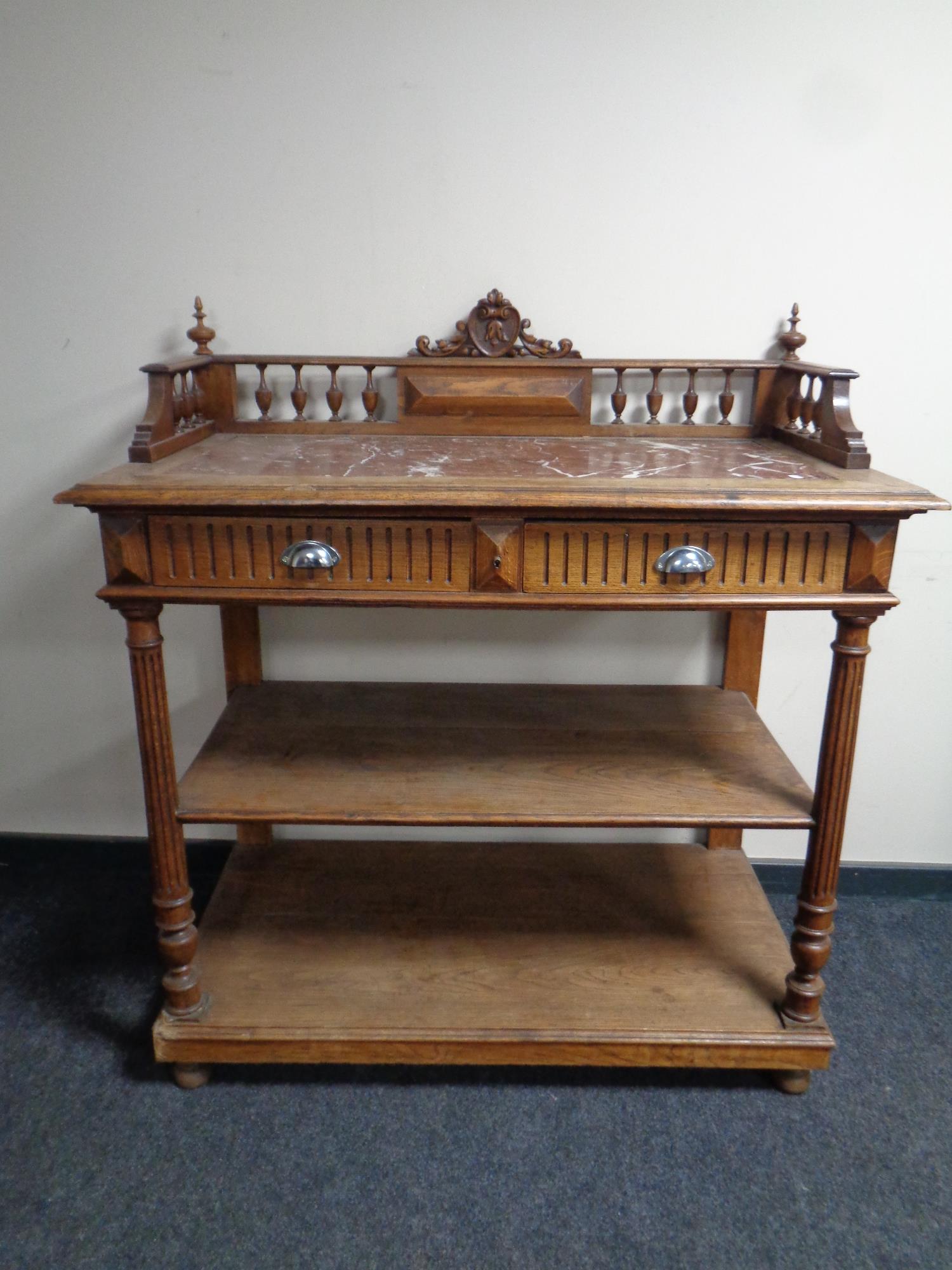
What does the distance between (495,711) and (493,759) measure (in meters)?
0.22

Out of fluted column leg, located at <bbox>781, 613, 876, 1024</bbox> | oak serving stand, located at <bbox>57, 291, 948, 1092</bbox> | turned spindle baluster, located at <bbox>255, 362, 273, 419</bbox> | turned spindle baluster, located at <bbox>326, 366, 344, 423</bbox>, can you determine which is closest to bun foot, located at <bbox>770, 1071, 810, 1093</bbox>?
oak serving stand, located at <bbox>57, 291, 948, 1092</bbox>

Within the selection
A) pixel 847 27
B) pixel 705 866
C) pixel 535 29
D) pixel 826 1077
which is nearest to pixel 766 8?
pixel 847 27

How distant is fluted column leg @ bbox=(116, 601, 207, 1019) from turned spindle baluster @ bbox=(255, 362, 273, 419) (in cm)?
63

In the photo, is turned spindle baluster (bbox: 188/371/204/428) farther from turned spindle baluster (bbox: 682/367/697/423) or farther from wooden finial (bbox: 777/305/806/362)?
wooden finial (bbox: 777/305/806/362)

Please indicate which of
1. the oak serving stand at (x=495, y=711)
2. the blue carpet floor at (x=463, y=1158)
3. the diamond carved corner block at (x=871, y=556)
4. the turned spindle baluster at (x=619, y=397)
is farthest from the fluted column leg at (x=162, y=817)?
the diamond carved corner block at (x=871, y=556)

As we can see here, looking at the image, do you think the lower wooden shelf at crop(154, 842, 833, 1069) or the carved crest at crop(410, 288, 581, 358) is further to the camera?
the carved crest at crop(410, 288, 581, 358)

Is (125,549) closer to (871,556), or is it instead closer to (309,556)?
(309,556)

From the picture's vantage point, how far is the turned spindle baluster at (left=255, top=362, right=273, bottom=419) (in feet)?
6.73

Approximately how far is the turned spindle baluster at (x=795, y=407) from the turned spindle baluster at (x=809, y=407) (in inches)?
0.4

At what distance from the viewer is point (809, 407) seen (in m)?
1.91

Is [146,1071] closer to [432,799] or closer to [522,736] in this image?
[432,799]

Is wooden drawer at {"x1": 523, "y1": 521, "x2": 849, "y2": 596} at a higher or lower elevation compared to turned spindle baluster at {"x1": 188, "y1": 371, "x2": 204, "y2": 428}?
lower

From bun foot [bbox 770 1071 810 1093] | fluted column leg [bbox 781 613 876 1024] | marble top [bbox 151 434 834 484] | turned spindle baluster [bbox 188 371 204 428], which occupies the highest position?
turned spindle baluster [bbox 188 371 204 428]

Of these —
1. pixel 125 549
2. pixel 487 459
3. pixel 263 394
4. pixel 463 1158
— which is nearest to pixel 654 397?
pixel 487 459
